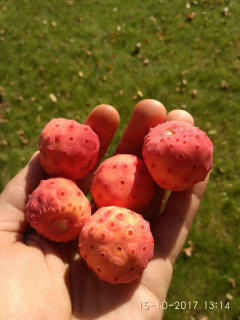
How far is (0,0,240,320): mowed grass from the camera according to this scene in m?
3.86

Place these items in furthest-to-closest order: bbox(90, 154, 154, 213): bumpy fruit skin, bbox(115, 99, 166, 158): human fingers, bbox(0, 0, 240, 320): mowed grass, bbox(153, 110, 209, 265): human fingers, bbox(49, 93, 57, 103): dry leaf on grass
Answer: bbox(49, 93, 57, 103): dry leaf on grass, bbox(0, 0, 240, 320): mowed grass, bbox(115, 99, 166, 158): human fingers, bbox(153, 110, 209, 265): human fingers, bbox(90, 154, 154, 213): bumpy fruit skin

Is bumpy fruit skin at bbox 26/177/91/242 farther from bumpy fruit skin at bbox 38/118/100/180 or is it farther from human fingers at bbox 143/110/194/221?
human fingers at bbox 143/110/194/221

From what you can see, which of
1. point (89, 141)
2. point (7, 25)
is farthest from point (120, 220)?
point (7, 25)

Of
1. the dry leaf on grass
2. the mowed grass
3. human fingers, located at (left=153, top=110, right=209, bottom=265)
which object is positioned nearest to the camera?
human fingers, located at (left=153, top=110, right=209, bottom=265)

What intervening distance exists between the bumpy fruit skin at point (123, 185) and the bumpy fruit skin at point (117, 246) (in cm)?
22

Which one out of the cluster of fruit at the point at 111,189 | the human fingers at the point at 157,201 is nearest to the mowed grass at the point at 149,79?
the human fingers at the point at 157,201

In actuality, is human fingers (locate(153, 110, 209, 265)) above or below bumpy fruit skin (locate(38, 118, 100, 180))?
below

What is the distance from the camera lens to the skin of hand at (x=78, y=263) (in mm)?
2146

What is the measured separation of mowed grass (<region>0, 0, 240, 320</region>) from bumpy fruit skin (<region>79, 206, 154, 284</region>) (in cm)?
189

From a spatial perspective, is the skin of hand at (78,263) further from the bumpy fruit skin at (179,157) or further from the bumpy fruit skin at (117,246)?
the bumpy fruit skin at (179,157)

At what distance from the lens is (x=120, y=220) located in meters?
2.17

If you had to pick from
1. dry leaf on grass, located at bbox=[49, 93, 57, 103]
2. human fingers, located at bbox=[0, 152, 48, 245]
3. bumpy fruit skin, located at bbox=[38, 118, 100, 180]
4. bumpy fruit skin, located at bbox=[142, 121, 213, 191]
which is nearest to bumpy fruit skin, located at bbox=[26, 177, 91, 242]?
bumpy fruit skin, located at bbox=[38, 118, 100, 180]

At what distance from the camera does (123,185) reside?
7.97 feet

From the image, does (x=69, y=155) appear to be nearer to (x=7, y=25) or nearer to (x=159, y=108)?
(x=159, y=108)
